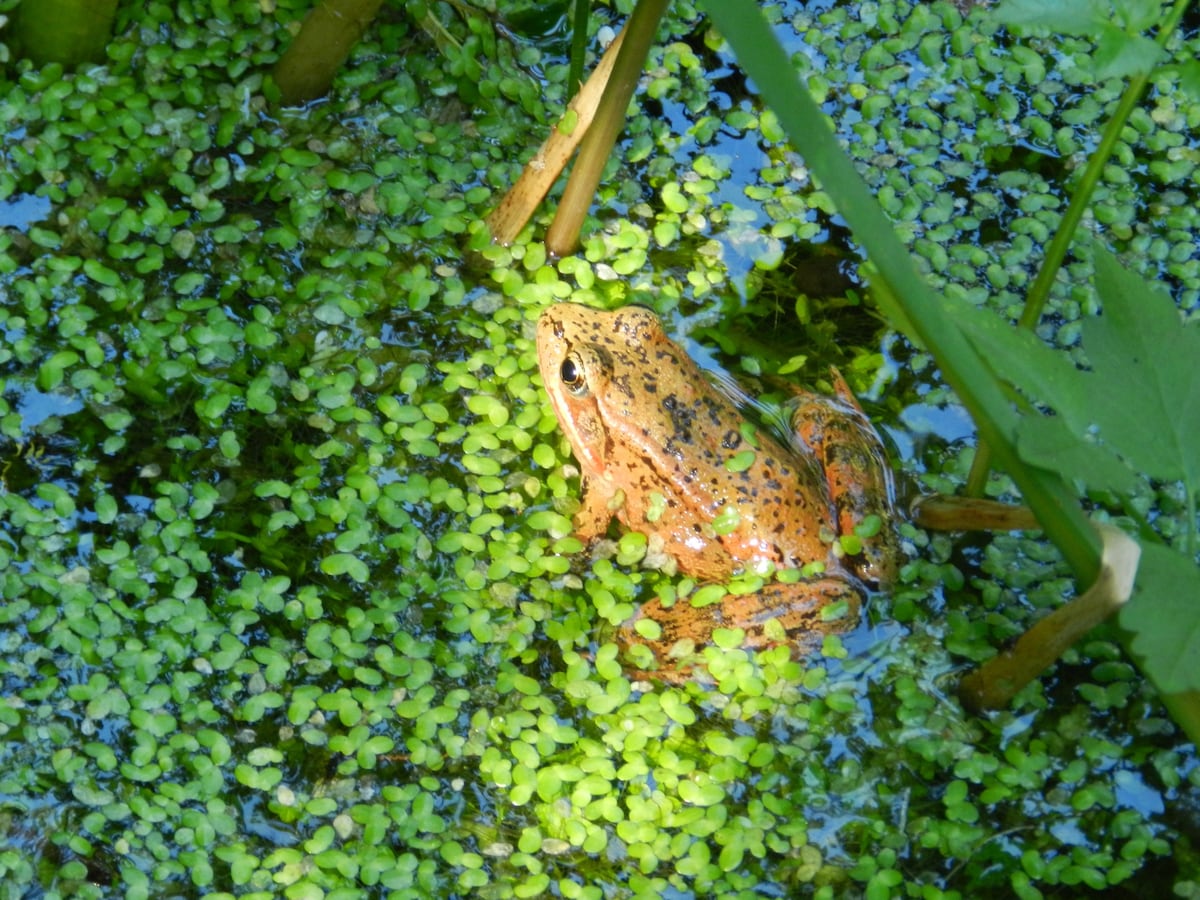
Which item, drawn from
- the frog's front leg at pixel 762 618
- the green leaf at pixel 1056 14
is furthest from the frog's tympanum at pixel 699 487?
the green leaf at pixel 1056 14

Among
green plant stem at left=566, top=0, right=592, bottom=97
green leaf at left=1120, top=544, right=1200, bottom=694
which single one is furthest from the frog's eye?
green leaf at left=1120, top=544, right=1200, bottom=694

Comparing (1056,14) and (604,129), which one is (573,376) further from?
(1056,14)

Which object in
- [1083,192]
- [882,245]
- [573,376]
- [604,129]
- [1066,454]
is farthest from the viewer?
[573,376]

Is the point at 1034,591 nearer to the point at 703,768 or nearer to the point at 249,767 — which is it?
the point at 703,768

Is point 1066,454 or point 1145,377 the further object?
Result: point 1145,377

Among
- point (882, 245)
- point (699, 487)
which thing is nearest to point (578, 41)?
point (699, 487)

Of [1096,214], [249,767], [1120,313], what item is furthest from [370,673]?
[1096,214]
